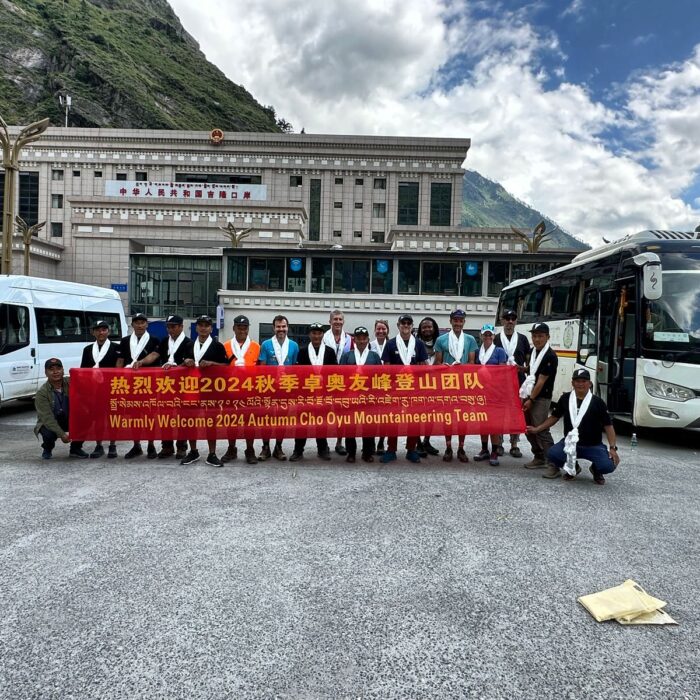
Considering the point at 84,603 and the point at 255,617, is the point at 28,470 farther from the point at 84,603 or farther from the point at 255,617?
the point at 255,617

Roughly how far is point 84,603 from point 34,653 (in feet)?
1.63

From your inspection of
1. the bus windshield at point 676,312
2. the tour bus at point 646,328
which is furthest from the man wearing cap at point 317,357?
the bus windshield at point 676,312

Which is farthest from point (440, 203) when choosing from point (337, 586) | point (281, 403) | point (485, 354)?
point (337, 586)

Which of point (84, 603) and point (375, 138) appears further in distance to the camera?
point (375, 138)

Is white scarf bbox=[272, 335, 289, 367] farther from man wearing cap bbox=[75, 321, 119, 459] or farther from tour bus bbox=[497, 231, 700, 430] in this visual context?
tour bus bbox=[497, 231, 700, 430]

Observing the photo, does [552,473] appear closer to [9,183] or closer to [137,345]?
[137,345]

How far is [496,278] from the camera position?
91.6ft

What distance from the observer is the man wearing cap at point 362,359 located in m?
7.01

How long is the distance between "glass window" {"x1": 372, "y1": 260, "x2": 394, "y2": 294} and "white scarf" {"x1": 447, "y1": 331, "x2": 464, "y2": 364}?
818 inches

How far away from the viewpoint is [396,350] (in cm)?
716

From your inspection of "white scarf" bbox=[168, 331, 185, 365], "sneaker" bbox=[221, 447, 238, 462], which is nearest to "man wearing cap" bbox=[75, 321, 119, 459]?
"white scarf" bbox=[168, 331, 185, 365]

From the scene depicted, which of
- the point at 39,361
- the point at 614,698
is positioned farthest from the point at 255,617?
the point at 39,361

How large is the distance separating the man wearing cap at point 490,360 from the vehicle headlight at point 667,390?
2885 mm

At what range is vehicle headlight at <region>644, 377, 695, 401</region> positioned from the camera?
320 inches
